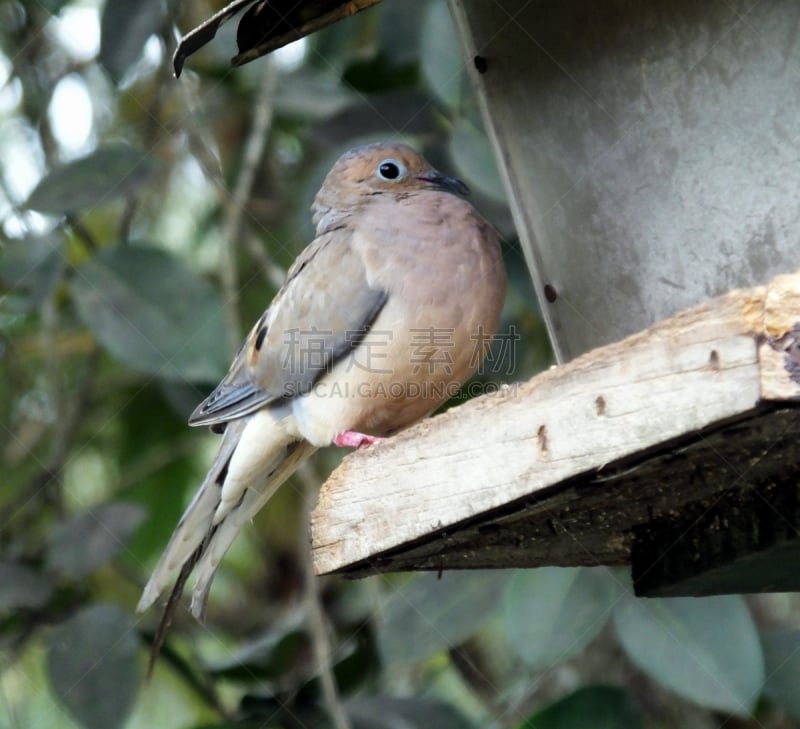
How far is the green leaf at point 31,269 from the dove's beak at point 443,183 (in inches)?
35.6

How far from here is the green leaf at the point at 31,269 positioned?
2682mm

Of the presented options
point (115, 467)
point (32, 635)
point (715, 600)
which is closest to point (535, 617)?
point (715, 600)

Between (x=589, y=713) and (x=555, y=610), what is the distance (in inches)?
7.6

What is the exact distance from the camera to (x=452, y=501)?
1.42 m

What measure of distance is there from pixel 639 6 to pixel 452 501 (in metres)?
0.66

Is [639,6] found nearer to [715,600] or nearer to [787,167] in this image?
[787,167]

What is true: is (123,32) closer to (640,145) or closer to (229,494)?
(229,494)

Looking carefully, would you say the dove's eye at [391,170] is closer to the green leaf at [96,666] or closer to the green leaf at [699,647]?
the green leaf at [699,647]

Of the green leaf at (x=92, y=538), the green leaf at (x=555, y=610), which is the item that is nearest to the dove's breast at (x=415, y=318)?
the green leaf at (x=555, y=610)

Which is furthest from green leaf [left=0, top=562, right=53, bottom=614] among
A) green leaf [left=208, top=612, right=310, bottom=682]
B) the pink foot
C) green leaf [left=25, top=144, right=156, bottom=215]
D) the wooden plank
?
the wooden plank

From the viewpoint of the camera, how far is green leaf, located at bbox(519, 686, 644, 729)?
2.19 m

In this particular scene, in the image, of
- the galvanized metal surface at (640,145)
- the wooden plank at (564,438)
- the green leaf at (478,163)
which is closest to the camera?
the wooden plank at (564,438)

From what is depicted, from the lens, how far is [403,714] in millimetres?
2525

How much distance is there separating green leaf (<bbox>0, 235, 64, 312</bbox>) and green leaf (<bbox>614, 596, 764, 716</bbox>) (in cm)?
142
